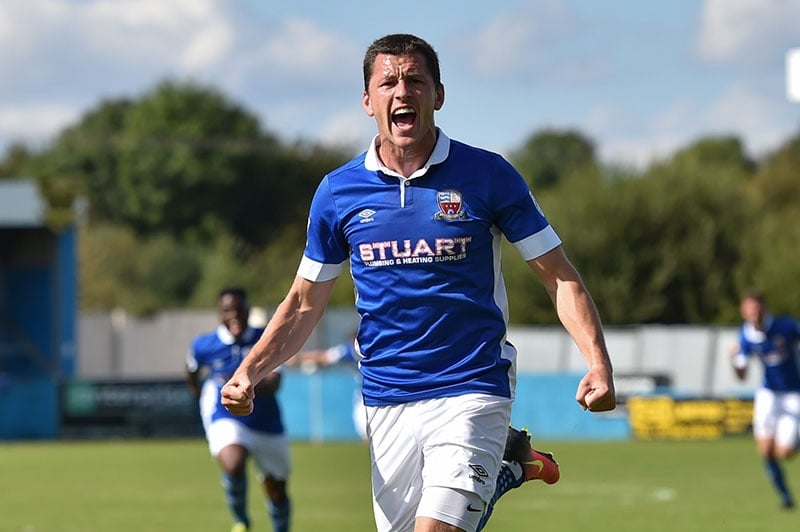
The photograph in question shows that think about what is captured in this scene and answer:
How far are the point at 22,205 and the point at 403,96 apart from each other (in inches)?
1522

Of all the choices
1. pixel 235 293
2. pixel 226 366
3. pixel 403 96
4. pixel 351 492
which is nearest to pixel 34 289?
pixel 351 492

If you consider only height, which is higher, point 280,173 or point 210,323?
point 280,173

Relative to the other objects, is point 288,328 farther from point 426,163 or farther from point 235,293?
point 235,293

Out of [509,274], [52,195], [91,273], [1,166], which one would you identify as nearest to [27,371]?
[52,195]

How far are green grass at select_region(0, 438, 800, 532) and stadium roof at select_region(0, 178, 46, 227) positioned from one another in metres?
11.8

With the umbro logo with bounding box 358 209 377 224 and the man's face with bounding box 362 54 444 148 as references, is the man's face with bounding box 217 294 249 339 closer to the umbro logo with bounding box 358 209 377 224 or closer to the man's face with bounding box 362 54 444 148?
the umbro logo with bounding box 358 209 377 224

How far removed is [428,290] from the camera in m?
6.72

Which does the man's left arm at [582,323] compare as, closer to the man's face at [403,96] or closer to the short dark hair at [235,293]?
the man's face at [403,96]

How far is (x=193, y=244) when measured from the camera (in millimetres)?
88312

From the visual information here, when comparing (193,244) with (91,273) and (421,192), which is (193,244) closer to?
(91,273)

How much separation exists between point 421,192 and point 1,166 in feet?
306

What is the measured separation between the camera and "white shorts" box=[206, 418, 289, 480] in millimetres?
13945

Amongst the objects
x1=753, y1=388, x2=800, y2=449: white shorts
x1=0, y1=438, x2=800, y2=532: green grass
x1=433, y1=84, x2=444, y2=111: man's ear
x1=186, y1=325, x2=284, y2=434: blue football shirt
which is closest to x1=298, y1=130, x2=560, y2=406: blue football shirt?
x1=433, y1=84, x2=444, y2=111: man's ear

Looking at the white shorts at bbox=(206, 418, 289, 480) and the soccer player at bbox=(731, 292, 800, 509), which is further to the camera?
the soccer player at bbox=(731, 292, 800, 509)
